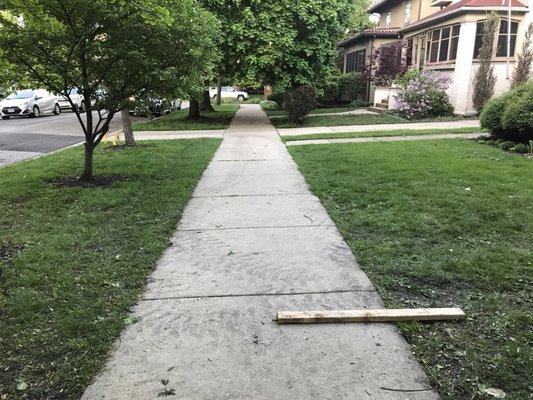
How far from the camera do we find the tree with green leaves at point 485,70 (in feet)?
55.8

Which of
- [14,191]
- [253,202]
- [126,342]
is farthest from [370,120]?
[126,342]

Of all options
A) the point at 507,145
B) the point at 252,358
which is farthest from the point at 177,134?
the point at 252,358

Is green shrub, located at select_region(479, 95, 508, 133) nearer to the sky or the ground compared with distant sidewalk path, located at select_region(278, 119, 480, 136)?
nearer to the sky

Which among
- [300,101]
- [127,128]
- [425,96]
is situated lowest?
[127,128]

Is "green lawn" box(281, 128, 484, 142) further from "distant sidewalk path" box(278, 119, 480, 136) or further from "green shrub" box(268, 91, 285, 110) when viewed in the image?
"green shrub" box(268, 91, 285, 110)

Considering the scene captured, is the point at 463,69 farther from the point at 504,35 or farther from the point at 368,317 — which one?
the point at 368,317

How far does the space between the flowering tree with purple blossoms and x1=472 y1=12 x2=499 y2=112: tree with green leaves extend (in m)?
0.97

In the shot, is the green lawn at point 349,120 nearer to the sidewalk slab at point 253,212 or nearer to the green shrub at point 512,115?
the green shrub at point 512,115

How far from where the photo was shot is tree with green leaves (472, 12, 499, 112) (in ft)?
55.8

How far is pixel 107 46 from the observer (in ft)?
23.7

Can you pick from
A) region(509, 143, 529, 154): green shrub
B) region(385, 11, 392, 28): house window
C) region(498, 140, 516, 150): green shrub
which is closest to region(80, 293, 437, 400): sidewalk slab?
region(509, 143, 529, 154): green shrub

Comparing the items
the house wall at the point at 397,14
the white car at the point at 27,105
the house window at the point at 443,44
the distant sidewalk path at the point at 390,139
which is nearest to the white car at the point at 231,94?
the house wall at the point at 397,14

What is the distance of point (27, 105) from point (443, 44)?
19770 millimetres

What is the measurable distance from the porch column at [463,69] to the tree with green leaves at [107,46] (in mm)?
13028
